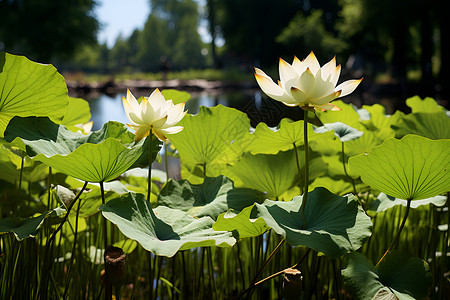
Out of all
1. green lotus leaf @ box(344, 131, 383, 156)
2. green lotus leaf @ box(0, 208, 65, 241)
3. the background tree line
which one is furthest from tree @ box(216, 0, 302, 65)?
green lotus leaf @ box(0, 208, 65, 241)

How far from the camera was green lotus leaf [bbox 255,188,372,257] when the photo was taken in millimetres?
443

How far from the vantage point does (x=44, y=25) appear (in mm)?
13648

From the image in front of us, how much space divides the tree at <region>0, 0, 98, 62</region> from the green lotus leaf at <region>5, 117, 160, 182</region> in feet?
48.5

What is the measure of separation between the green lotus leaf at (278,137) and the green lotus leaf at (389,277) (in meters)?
0.20

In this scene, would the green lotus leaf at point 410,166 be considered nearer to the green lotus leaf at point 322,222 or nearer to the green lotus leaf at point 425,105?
the green lotus leaf at point 322,222

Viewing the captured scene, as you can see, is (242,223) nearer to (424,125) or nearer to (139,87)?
(424,125)

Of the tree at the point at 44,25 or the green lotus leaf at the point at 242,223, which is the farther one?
the tree at the point at 44,25

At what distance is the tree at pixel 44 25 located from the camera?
1355cm

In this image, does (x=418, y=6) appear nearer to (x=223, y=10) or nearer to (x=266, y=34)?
(x=266, y=34)

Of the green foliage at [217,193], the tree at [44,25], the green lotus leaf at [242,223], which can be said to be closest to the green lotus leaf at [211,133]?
the green foliage at [217,193]

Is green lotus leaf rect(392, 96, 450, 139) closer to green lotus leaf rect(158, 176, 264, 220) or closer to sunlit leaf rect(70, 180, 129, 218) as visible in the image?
green lotus leaf rect(158, 176, 264, 220)

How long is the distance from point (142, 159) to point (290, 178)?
25 cm

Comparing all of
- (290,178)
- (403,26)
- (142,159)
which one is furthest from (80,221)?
(403,26)

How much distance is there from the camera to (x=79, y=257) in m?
0.73
